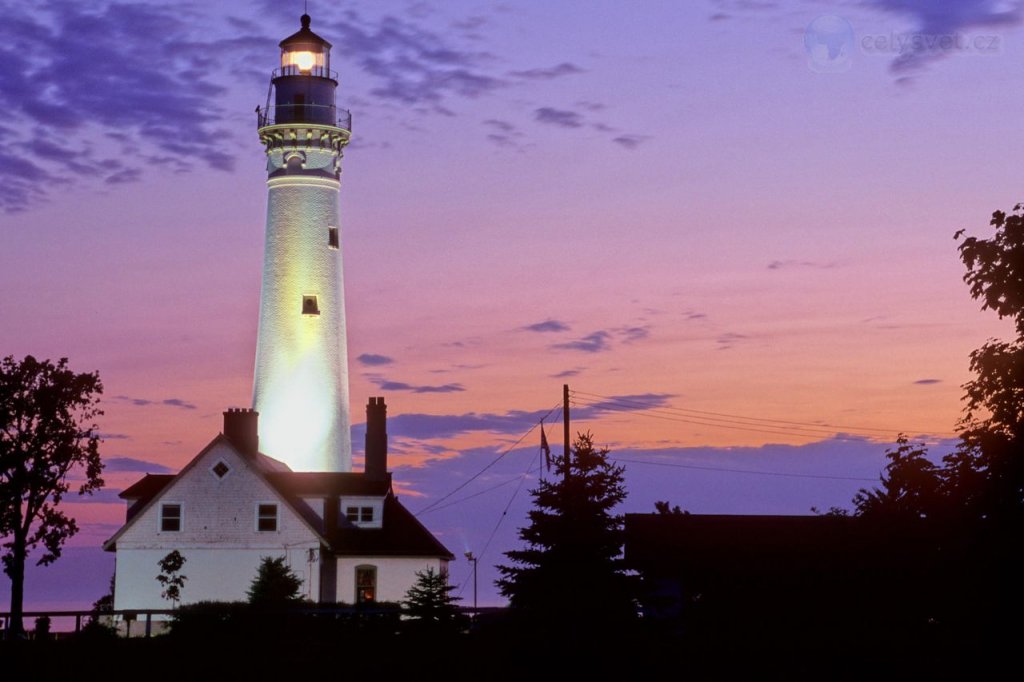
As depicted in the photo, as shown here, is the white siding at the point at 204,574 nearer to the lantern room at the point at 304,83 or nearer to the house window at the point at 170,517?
the house window at the point at 170,517

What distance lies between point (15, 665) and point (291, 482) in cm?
3024

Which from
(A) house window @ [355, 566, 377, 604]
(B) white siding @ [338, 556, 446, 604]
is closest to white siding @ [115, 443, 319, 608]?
(B) white siding @ [338, 556, 446, 604]

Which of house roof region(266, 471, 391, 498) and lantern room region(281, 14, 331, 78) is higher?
lantern room region(281, 14, 331, 78)

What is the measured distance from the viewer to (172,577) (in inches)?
2539

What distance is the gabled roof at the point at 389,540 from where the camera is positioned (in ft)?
223

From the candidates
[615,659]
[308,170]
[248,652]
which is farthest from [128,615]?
[308,170]

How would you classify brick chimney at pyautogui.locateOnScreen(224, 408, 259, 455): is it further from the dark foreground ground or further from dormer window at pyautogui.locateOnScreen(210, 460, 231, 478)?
the dark foreground ground

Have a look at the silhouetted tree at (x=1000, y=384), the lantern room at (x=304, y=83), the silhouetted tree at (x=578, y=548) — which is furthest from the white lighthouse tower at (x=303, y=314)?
the silhouetted tree at (x=1000, y=384)

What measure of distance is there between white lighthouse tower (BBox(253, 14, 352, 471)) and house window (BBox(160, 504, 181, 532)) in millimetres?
7666

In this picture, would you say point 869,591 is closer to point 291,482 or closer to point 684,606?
point 684,606

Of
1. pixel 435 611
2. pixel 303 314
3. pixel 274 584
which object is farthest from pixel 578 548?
pixel 303 314

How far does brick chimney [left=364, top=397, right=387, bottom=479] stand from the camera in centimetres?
7244

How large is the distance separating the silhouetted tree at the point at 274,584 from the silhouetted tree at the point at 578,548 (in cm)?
1279

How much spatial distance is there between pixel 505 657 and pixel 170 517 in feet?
85.3
